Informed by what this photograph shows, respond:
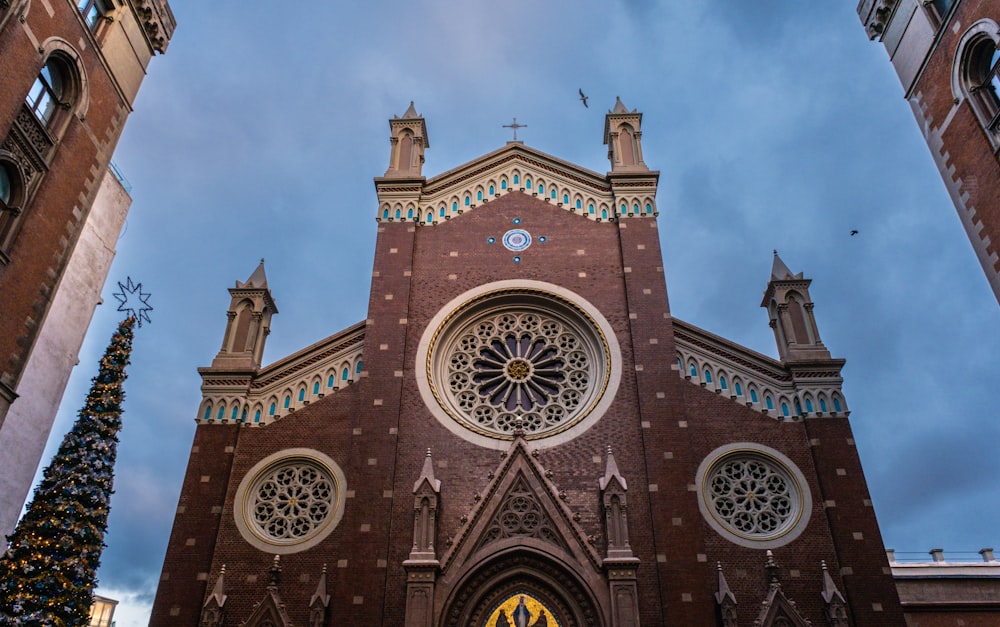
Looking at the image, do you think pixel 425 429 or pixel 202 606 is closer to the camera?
pixel 202 606

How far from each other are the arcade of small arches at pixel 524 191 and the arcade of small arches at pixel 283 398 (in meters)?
6.22

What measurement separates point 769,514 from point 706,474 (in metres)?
2.13

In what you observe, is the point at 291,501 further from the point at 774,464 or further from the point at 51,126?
the point at 774,464

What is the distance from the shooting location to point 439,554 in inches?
838

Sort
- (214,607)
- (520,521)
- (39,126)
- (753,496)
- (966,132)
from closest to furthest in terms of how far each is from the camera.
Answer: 1. (39,126)
2. (966,132)
3. (214,607)
4. (520,521)
5. (753,496)

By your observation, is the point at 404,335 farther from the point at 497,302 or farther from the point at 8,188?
the point at 8,188

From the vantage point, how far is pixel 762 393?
24500mm

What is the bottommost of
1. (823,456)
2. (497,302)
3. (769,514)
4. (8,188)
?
(769,514)

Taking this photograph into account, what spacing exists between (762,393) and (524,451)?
8351 millimetres

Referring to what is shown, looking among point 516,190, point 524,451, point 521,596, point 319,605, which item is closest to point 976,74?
point 524,451

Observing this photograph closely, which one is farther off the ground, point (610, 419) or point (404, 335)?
point (404, 335)

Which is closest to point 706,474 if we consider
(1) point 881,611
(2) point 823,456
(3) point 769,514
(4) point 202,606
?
(3) point 769,514

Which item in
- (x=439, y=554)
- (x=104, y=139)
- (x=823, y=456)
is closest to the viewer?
(x=104, y=139)

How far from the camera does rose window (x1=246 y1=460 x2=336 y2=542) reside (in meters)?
22.6
